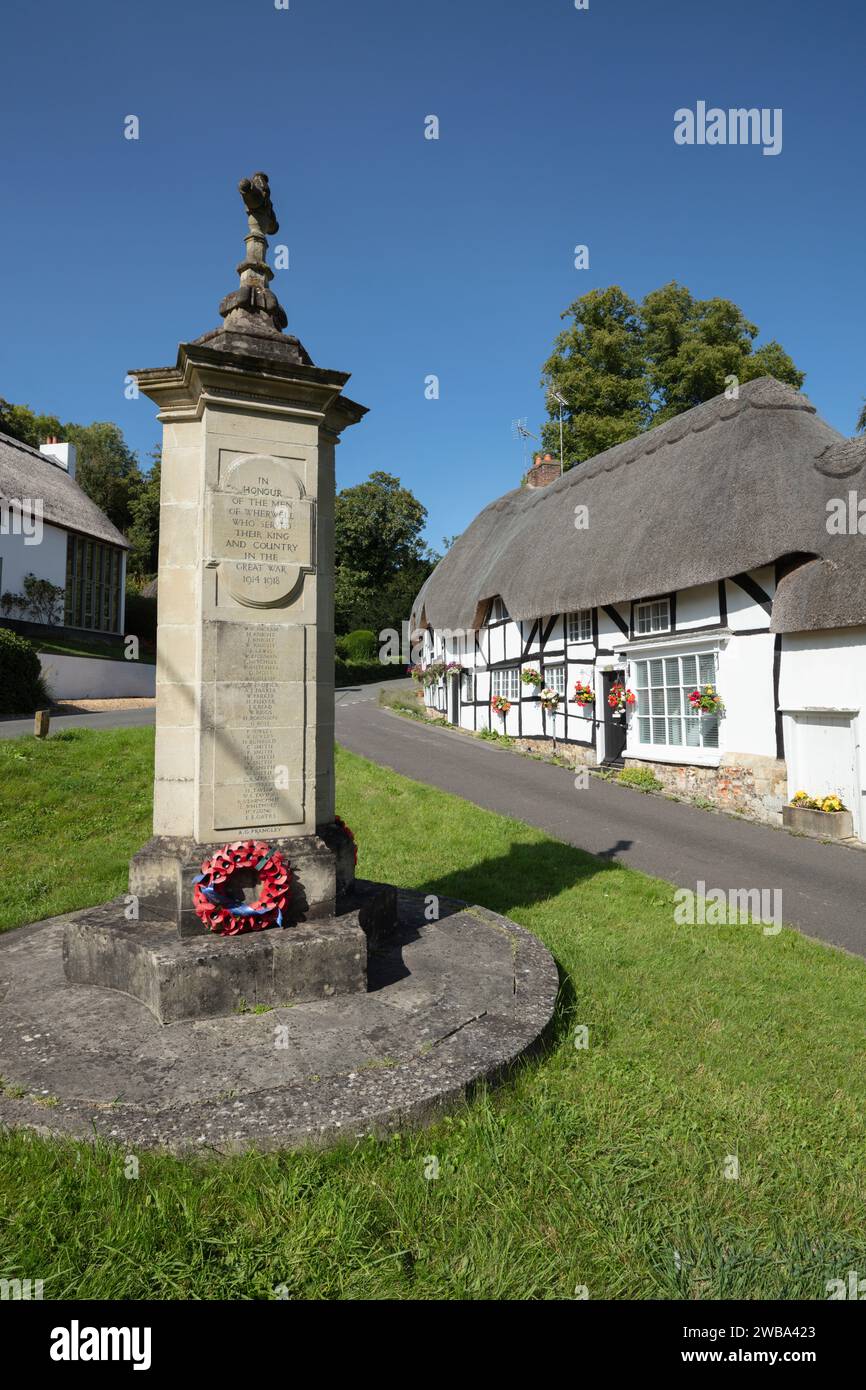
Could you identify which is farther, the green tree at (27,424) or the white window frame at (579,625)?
the green tree at (27,424)

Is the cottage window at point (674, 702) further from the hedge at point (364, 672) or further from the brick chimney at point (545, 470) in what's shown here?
the hedge at point (364, 672)

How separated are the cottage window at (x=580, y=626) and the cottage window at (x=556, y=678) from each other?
A: 0.81m

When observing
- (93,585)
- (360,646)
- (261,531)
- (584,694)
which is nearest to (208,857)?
(261,531)

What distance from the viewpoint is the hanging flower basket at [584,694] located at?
14.5 meters

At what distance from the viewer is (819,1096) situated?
10.6ft

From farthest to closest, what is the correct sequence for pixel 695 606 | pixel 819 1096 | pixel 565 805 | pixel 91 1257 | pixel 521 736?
1. pixel 521 736
2. pixel 695 606
3. pixel 565 805
4. pixel 819 1096
5. pixel 91 1257

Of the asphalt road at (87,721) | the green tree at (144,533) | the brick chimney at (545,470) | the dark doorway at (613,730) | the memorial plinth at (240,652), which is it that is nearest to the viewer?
the memorial plinth at (240,652)

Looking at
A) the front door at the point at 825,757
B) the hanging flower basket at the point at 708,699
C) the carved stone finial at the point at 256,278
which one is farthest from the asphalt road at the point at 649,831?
the carved stone finial at the point at 256,278

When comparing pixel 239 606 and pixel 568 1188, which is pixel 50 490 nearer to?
pixel 239 606

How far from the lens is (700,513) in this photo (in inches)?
461

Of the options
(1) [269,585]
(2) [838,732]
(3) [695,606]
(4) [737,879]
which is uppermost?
(3) [695,606]

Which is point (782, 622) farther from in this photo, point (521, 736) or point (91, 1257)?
point (91, 1257)
